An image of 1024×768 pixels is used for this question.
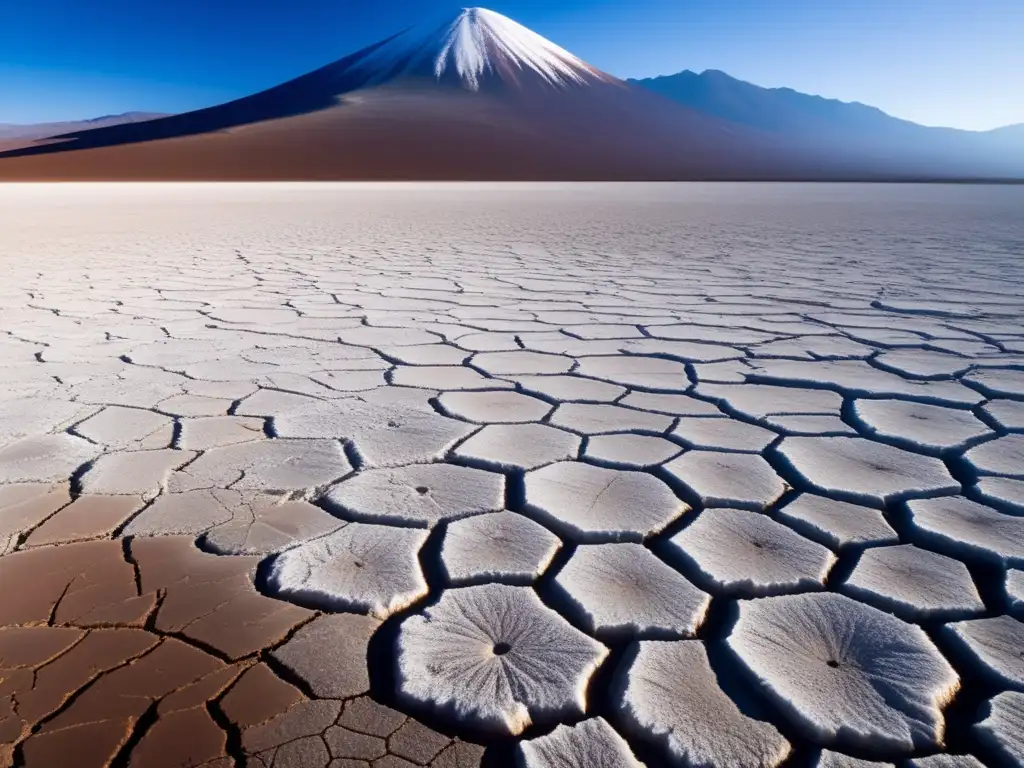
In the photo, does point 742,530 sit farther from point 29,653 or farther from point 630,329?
point 630,329

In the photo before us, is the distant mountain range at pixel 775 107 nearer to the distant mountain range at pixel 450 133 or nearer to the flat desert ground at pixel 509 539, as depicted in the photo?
the distant mountain range at pixel 450 133

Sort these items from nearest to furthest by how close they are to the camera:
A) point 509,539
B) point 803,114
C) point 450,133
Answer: point 509,539 < point 450,133 < point 803,114

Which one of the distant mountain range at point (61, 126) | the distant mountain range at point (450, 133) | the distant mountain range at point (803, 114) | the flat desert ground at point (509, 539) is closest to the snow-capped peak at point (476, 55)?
the distant mountain range at point (450, 133)

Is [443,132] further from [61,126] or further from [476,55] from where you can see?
[61,126]

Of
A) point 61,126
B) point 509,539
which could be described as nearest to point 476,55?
point 509,539

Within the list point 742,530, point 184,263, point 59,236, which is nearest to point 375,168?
point 59,236

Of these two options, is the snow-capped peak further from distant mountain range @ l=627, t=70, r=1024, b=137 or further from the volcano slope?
distant mountain range @ l=627, t=70, r=1024, b=137
